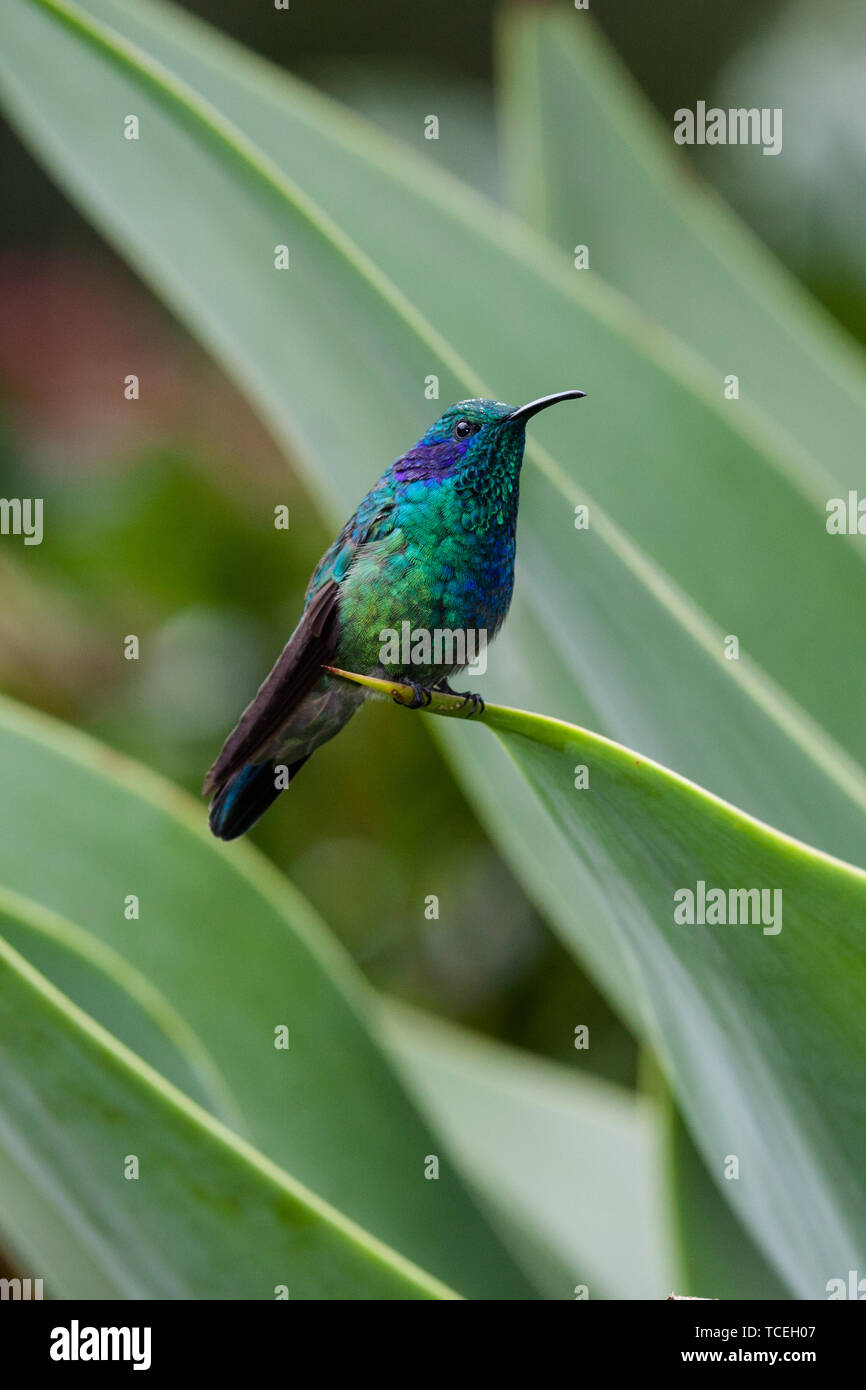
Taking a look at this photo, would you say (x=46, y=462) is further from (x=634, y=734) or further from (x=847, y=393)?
(x=634, y=734)

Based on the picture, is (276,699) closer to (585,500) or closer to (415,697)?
(415,697)

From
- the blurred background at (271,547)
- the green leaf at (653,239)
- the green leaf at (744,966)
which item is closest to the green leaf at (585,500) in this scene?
the green leaf at (744,966)

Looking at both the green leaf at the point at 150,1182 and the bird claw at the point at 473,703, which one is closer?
the bird claw at the point at 473,703

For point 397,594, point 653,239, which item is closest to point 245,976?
point 397,594

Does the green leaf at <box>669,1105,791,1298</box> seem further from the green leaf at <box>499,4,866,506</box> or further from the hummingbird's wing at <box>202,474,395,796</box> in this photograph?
the green leaf at <box>499,4,866,506</box>

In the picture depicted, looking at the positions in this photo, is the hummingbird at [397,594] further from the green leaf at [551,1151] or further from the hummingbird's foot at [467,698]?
the green leaf at [551,1151]

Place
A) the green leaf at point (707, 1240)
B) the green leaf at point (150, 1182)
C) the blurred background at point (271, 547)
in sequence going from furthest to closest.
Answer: the blurred background at point (271, 547) → the green leaf at point (707, 1240) → the green leaf at point (150, 1182)

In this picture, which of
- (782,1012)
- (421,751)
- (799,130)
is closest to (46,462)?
(421,751)

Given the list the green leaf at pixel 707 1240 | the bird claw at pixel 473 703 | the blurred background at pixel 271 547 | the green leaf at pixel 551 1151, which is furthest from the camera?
the blurred background at pixel 271 547

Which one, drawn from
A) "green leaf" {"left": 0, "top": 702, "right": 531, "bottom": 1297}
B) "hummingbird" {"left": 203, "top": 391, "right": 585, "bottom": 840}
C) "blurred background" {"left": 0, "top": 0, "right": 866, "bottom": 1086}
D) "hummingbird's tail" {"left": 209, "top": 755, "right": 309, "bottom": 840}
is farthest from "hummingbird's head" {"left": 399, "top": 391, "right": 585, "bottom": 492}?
"blurred background" {"left": 0, "top": 0, "right": 866, "bottom": 1086}
